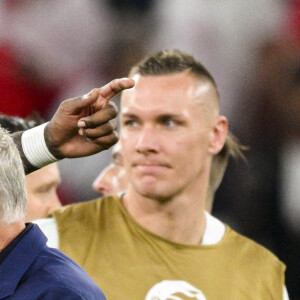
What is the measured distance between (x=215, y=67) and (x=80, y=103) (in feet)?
7.24

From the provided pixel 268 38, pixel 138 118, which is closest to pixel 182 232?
pixel 138 118

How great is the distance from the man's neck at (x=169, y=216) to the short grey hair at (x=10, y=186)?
86cm

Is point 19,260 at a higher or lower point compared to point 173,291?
higher

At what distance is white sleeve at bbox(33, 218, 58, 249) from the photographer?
1.90 metres

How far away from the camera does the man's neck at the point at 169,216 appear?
2.04 meters

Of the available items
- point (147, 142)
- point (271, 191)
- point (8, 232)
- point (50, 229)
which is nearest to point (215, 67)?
point (271, 191)

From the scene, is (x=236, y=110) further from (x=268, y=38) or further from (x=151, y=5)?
(x=151, y=5)

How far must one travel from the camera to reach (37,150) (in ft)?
4.83

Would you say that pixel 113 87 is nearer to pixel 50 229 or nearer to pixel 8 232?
pixel 8 232

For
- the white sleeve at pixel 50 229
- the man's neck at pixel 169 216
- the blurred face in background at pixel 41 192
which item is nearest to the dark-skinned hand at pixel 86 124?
the white sleeve at pixel 50 229

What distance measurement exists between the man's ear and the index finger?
83 cm

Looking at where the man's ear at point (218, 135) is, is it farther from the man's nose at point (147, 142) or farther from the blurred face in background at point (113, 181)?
the blurred face in background at point (113, 181)

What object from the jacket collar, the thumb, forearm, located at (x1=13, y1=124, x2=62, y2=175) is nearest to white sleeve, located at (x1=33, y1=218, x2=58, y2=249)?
forearm, located at (x1=13, y1=124, x2=62, y2=175)

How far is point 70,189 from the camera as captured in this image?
3510 millimetres
